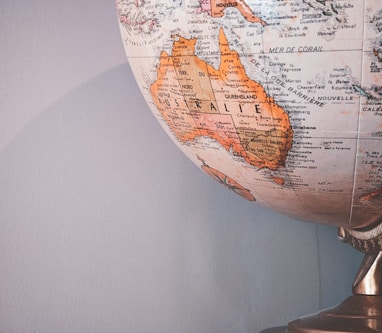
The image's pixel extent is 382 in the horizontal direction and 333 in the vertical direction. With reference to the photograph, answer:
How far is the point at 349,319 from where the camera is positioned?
43.1 inches

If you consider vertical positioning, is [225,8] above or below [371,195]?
above

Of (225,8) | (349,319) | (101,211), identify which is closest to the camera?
(225,8)

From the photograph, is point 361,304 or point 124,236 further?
point 124,236

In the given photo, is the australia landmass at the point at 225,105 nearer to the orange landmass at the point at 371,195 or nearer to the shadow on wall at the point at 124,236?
the orange landmass at the point at 371,195

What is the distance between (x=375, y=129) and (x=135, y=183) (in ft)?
1.90

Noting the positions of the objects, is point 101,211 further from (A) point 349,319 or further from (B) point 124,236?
(A) point 349,319

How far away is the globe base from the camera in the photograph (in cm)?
106

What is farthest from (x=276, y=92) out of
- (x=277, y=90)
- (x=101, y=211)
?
(x=101, y=211)

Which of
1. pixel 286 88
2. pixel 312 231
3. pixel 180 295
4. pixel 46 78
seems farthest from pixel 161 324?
pixel 286 88

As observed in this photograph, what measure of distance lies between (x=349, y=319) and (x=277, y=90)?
41 centimetres

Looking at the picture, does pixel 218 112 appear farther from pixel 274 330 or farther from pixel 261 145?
pixel 274 330

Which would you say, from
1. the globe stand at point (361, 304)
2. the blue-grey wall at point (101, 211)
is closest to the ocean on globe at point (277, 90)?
the globe stand at point (361, 304)

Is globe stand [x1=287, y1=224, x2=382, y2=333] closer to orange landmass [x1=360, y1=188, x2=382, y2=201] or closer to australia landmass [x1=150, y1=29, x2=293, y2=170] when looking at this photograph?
orange landmass [x1=360, y1=188, x2=382, y2=201]

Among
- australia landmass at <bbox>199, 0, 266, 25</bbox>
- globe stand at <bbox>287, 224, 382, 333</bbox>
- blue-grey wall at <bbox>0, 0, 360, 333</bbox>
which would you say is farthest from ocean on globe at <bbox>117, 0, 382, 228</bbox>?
blue-grey wall at <bbox>0, 0, 360, 333</bbox>
